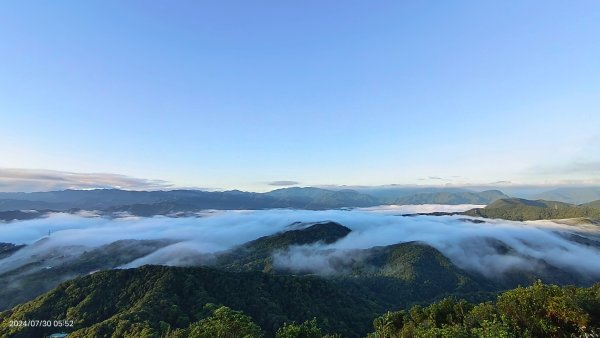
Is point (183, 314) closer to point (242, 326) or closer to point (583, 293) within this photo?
point (242, 326)

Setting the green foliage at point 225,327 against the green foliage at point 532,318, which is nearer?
the green foliage at point 532,318

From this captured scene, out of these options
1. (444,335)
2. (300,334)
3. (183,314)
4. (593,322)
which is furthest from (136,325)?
(593,322)

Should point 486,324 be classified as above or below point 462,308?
above

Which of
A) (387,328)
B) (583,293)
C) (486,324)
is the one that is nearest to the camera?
(486,324)

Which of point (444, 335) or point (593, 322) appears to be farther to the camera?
point (593, 322)

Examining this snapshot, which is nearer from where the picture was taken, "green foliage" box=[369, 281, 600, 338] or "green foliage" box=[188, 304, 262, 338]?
"green foliage" box=[369, 281, 600, 338]

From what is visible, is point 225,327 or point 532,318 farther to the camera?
point 532,318

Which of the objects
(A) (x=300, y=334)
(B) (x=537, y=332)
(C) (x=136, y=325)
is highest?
(B) (x=537, y=332)

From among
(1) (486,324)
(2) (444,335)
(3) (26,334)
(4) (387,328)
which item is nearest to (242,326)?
(2) (444,335)

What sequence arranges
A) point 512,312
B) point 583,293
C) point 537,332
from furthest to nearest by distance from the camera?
point 583,293
point 512,312
point 537,332
